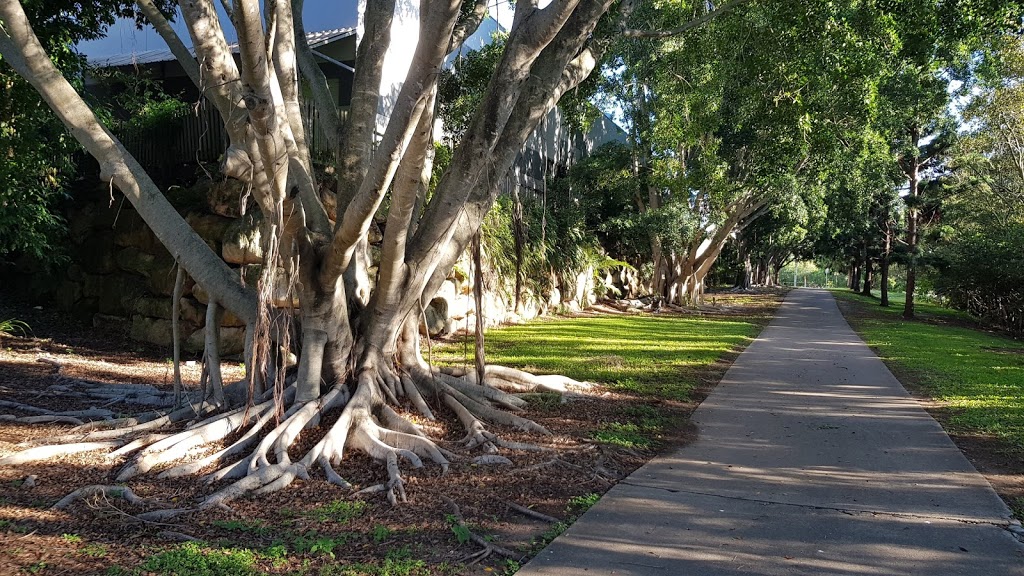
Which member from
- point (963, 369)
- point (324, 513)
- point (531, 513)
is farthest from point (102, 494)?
point (963, 369)

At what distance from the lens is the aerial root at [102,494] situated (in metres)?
4.49

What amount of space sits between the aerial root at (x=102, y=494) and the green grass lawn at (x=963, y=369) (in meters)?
7.54

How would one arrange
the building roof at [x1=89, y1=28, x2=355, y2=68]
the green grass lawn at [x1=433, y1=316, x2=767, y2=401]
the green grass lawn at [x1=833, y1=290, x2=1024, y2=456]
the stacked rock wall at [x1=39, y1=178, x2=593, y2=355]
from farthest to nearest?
the building roof at [x1=89, y1=28, x2=355, y2=68] → the stacked rock wall at [x1=39, y1=178, x2=593, y2=355] → the green grass lawn at [x1=433, y1=316, x2=767, y2=401] → the green grass lawn at [x1=833, y1=290, x2=1024, y2=456]

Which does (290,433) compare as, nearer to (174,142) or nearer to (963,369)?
(174,142)

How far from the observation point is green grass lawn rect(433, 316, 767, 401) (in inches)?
406

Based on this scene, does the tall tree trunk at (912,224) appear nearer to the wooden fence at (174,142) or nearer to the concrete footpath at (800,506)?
the concrete footpath at (800,506)

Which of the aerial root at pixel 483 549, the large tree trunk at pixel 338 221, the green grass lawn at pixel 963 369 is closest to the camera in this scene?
the aerial root at pixel 483 549

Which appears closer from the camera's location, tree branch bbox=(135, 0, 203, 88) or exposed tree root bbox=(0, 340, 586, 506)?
exposed tree root bbox=(0, 340, 586, 506)

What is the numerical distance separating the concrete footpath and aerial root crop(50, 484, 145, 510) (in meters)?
2.67

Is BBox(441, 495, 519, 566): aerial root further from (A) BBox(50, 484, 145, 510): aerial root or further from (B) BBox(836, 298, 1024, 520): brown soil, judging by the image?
(B) BBox(836, 298, 1024, 520): brown soil

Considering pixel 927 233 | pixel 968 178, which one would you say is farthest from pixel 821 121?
pixel 927 233

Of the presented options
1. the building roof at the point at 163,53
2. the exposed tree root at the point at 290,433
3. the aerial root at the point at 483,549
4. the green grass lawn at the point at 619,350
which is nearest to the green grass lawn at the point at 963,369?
the green grass lawn at the point at 619,350

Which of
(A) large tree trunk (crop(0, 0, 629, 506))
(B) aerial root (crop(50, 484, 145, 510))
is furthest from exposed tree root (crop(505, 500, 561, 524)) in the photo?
(B) aerial root (crop(50, 484, 145, 510))

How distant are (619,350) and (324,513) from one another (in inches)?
375
